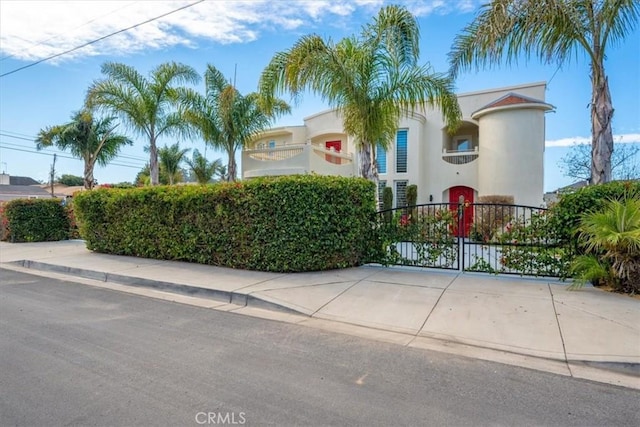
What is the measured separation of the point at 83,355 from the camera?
408 centimetres

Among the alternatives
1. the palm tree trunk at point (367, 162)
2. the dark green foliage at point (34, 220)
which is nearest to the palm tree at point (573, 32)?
the palm tree trunk at point (367, 162)

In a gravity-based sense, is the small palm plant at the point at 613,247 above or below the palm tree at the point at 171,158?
below

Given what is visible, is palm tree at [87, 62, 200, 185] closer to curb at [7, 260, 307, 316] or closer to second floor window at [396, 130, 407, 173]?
curb at [7, 260, 307, 316]

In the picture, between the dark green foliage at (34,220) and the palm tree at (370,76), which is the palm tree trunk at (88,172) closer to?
the dark green foliage at (34,220)

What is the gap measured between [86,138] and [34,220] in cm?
584

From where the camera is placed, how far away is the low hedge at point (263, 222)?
791cm

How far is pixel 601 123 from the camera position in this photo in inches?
281

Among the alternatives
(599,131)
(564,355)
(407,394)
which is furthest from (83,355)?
(599,131)

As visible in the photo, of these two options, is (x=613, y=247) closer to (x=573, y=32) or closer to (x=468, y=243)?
(x=468, y=243)

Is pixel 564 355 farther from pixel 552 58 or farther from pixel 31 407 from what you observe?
pixel 552 58

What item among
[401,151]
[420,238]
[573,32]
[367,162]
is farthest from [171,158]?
[573,32]

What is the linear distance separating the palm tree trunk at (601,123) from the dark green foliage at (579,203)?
1.95 ft

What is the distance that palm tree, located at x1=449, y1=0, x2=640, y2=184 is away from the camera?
707cm

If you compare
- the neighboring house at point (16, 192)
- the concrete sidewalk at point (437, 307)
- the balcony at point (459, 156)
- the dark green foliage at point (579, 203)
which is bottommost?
the concrete sidewalk at point (437, 307)
